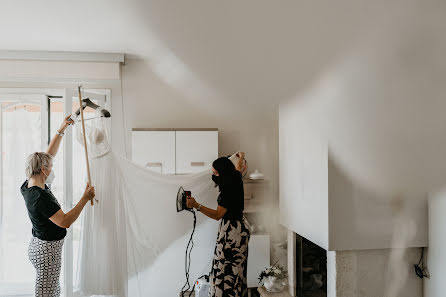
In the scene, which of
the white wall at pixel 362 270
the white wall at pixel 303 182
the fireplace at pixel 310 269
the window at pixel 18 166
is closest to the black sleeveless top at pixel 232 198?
the white wall at pixel 303 182

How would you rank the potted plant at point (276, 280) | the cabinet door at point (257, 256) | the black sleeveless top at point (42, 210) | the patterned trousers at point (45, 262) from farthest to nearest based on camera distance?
the cabinet door at point (257, 256) < the potted plant at point (276, 280) < the patterned trousers at point (45, 262) < the black sleeveless top at point (42, 210)

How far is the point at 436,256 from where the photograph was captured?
105 centimetres

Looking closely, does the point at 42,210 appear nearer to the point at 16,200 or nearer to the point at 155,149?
the point at 155,149

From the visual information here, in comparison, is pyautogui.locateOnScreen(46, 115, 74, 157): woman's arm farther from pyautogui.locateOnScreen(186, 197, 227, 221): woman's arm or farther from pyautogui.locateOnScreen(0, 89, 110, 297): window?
pyautogui.locateOnScreen(0, 89, 110, 297): window

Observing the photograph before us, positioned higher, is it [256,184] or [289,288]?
[256,184]

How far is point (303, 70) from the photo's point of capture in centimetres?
36

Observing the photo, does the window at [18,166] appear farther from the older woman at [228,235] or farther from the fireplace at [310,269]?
the fireplace at [310,269]

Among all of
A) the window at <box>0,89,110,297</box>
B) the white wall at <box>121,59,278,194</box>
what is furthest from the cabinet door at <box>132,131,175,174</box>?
the window at <box>0,89,110,297</box>

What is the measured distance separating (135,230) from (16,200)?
131cm

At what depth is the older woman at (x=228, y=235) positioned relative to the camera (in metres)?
1.60

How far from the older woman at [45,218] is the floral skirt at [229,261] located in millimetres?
636

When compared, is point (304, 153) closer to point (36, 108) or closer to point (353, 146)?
point (353, 146)

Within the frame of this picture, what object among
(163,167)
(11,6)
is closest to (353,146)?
(11,6)

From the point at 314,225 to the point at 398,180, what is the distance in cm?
103
